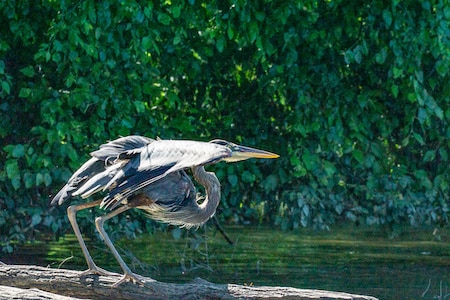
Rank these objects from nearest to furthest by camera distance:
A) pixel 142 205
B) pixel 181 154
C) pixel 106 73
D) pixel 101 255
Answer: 1. pixel 181 154
2. pixel 142 205
3. pixel 106 73
4. pixel 101 255

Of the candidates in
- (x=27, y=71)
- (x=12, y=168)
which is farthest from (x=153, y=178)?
(x=27, y=71)

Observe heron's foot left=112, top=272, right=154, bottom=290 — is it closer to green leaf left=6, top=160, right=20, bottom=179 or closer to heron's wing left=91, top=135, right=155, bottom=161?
heron's wing left=91, top=135, right=155, bottom=161

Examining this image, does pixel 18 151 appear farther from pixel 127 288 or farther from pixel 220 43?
pixel 127 288

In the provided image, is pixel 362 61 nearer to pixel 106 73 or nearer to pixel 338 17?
pixel 338 17

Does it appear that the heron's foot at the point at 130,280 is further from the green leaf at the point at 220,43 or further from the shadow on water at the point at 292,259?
the green leaf at the point at 220,43

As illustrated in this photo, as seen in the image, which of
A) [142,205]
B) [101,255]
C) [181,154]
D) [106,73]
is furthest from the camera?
[101,255]

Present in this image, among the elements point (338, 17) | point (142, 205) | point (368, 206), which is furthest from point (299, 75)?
point (142, 205)

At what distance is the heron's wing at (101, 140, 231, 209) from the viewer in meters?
6.04

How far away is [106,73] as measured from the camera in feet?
28.8

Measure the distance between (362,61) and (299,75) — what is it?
64cm

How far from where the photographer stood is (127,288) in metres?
6.17

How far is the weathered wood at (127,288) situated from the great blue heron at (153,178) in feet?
0.30

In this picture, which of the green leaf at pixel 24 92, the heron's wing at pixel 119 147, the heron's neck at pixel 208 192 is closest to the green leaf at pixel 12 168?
the green leaf at pixel 24 92

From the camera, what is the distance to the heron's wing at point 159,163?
238 inches
